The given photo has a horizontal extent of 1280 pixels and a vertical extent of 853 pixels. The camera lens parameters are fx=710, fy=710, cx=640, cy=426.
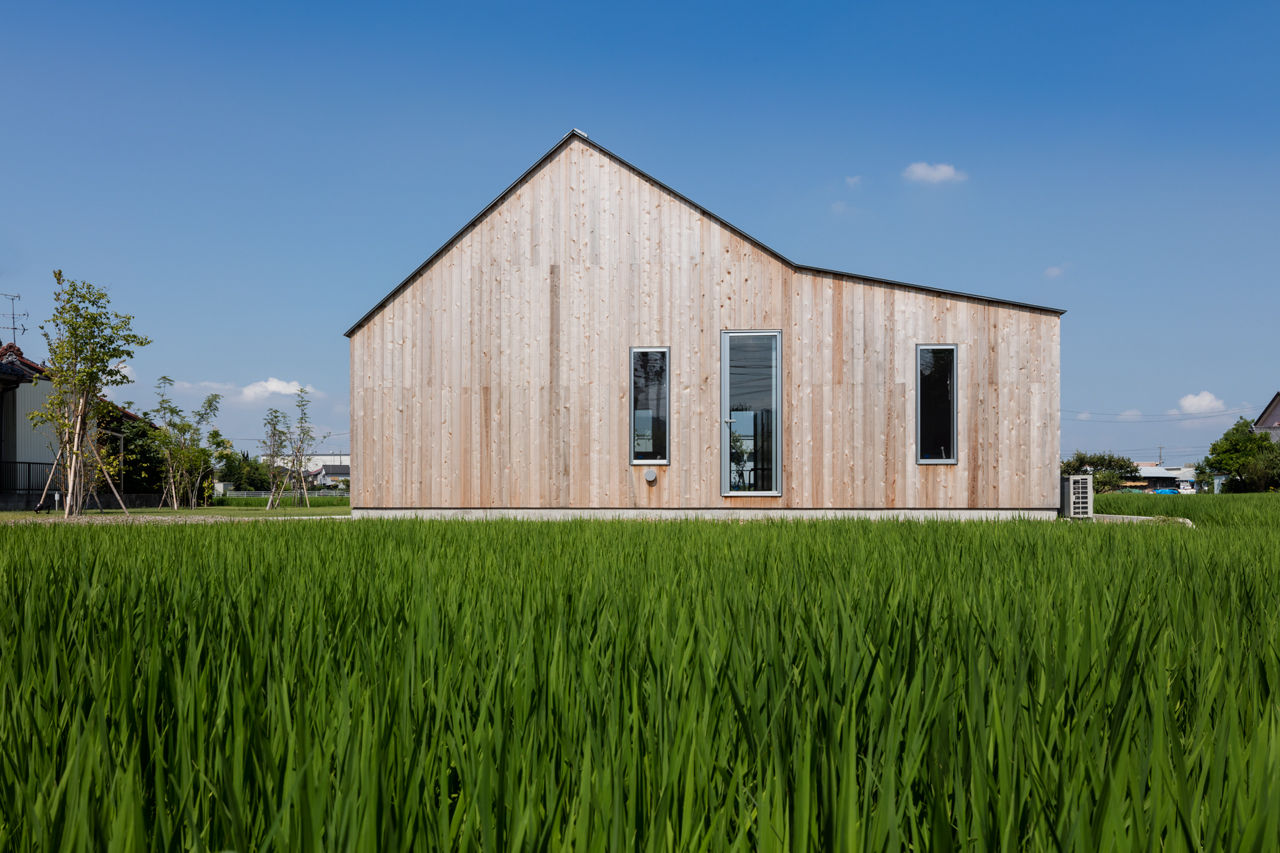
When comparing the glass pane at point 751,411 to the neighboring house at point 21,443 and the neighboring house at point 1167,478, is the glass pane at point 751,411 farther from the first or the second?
the neighboring house at point 1167,478

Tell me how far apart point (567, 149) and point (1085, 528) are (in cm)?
880

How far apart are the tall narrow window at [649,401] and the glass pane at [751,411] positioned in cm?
99

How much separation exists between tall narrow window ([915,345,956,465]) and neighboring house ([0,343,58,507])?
26.3 metres

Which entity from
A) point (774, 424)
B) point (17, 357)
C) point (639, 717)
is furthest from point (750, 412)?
point (17, 357)

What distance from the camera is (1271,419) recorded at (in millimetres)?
62531

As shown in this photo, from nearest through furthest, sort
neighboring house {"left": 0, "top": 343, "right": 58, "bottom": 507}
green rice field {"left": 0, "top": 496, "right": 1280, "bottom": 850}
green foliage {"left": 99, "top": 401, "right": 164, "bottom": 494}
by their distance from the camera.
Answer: green rice field {"left": 0, "top": 496, "right": 1280, "bottom": 850} < neighboring house {"left": 0, "top": 343, "right": 58, "bottom": 507} < green foliage {"left": 99, "top": 401, "right": 164, "bottom": 494}

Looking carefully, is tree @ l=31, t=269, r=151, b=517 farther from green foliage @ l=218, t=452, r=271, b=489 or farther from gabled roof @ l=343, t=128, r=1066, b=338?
green foliage @ l=218, t=452, r=271, b=489

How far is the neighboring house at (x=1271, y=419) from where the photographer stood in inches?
2361

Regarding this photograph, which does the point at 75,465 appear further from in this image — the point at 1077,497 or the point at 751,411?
the point at 1077,497

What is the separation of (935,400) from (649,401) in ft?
13.8

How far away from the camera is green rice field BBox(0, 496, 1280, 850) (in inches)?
32.8

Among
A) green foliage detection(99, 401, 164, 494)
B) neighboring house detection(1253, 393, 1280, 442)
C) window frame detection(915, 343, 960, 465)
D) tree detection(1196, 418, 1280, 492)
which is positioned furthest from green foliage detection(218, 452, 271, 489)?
neighboring house detection(1253, 393, 1280, 442)

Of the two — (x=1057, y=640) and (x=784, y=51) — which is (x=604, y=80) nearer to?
(x=784, y=51)

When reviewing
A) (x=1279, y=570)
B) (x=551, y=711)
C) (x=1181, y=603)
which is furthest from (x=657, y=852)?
(x=1279, y=570)
